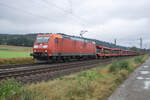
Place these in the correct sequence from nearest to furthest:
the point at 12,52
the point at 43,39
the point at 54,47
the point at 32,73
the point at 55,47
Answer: the point at 32,73
the point at 54,47
the point at 55,47
the point at 43,39
the point at 12,52

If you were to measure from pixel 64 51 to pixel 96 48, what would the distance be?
1315 centimetres

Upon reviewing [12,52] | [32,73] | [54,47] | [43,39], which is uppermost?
[43,39]

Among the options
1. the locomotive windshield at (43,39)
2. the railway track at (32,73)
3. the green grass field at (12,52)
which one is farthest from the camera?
the green grass field at (12,52)

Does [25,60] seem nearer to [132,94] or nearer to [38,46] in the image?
[38,46]

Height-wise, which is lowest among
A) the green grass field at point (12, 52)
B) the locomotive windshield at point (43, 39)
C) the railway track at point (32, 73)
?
the railway track at point (32, 73)

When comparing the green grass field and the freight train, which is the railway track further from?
the green grass field

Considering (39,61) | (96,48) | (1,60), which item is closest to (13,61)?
(1,60)

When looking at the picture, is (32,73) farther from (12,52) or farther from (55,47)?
(12,52)

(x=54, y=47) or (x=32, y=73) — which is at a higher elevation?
(x=54, y=47)

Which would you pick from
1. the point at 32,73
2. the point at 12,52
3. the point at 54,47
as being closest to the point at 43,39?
the point at 54,47

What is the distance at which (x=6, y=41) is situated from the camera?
43.1m

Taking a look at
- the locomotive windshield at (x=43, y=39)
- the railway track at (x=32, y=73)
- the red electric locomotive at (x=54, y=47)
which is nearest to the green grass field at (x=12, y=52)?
the locomotive windshield at (x=43, y=39)

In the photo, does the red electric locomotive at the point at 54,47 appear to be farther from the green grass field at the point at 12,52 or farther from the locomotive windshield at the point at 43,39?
the green grass field at the point at 12,52

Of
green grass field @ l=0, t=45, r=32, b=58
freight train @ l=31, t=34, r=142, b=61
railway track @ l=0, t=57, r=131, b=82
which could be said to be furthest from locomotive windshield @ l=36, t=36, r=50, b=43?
green grass field @ l=0, t=45, r=32, b=58
